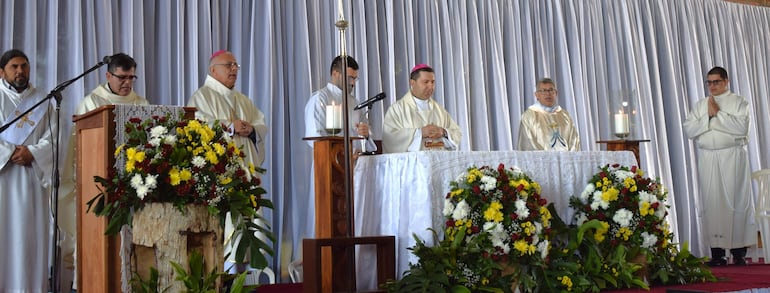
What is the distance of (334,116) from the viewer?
5695 millimetres

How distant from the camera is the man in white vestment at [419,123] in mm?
6793

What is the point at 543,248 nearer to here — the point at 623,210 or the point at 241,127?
the point at 623,210

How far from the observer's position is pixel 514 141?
9602mm

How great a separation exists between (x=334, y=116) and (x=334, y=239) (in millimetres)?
844

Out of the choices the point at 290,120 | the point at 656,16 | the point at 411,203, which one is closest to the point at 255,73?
the point at 290,120

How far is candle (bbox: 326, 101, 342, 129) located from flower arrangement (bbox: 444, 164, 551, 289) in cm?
81

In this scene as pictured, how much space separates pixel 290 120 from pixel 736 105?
13.9ft

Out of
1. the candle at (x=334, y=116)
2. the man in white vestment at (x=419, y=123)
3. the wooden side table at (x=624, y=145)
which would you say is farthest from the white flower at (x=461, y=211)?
the wooden side table at (x=624, y=145)

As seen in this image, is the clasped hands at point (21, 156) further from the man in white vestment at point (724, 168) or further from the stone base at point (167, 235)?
the man in white vestment at point (724, 168)

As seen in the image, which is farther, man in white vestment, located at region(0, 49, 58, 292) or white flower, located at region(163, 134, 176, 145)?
man in white vestment, located at region(0, 49, 58, 292)

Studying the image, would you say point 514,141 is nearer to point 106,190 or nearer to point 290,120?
point 290,120

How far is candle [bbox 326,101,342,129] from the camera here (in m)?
5.70

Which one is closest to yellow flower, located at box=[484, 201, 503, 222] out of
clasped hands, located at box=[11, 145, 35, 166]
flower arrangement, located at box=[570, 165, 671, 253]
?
flower arrangement, located at box=[570, 165, 671, 253]

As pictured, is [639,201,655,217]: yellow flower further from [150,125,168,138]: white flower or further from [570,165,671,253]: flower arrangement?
[150,125,168,138]: white flower
